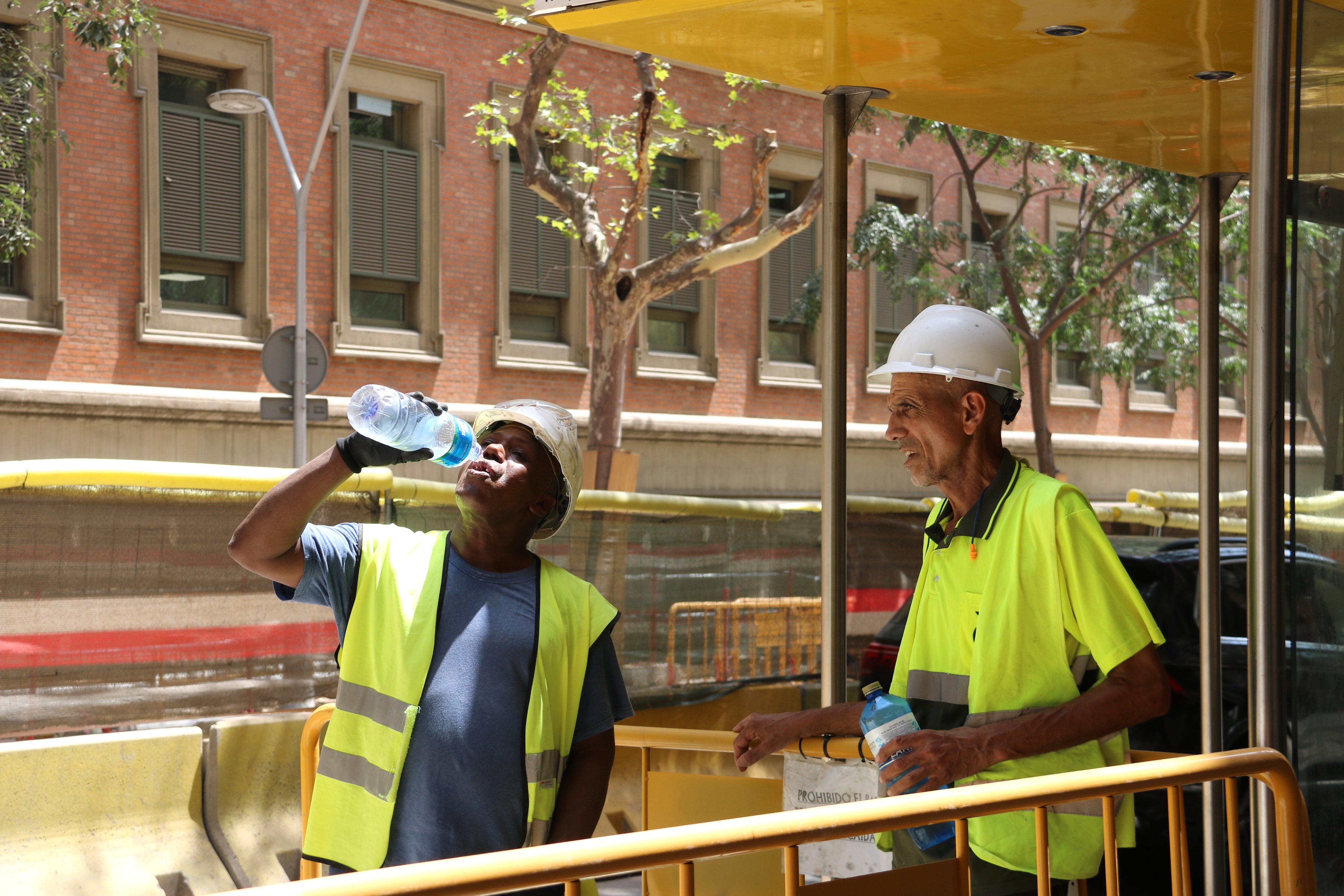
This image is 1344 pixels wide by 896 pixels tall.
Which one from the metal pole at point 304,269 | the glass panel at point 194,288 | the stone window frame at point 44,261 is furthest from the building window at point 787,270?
the stone window frame at point 44,261

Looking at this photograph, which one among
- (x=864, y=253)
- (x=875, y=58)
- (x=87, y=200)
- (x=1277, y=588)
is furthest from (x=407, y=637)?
(x=87, y=200)

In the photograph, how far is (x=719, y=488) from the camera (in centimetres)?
2592

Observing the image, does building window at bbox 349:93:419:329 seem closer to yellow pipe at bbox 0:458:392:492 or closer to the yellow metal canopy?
yellow pipe at bbox 0:458:392:492

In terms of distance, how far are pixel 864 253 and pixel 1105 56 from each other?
16.3 meters

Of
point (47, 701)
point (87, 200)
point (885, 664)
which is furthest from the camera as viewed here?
point (87, 200)

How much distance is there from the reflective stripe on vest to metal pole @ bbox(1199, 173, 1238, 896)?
959 mm

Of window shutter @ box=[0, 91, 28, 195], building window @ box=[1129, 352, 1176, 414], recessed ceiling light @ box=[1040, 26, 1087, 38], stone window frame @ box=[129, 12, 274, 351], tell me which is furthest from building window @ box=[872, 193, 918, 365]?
recessed ceiling light @ box=[1040, 26, 1087, 38]

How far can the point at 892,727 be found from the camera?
10.1ft

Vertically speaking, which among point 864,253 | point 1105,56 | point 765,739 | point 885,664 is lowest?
point 885,664

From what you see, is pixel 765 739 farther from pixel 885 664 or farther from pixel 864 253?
pixel 864 253

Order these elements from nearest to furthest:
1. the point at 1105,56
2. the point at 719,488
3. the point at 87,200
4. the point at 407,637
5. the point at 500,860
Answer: the point at 500,860, the point at 407,637, the point at 1105,56, the point at 87,200, the point at 719,488

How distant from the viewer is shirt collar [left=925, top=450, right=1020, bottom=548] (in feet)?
10.4

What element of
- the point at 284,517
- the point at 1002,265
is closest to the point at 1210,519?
the point at 284,517

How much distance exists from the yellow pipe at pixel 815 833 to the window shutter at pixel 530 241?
21.9 metres
